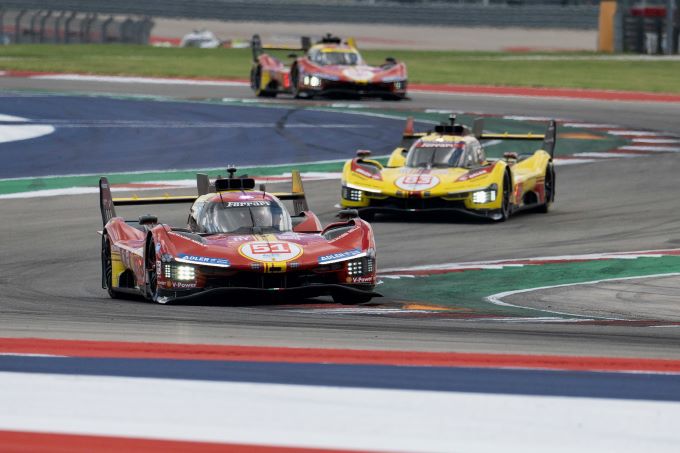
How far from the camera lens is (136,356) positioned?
8586 mm

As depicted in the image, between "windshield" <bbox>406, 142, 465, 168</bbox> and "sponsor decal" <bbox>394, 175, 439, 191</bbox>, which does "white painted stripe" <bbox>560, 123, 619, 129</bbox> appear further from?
"sponsor decal" <bbox>394, 175, 439, 191</bbox>

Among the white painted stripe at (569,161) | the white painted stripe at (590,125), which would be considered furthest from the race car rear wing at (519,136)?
the white painted stripe at (590,125)

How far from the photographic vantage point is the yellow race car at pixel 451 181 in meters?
20.3

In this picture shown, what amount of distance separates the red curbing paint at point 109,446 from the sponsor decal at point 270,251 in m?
6.73

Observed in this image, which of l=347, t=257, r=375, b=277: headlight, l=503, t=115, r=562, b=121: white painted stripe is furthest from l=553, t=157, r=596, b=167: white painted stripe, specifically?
l=347, t=257, r=375, b=277: headlight

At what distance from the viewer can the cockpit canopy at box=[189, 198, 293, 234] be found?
1411 centimetres

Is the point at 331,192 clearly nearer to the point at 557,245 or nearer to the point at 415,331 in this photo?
the point at 557,245

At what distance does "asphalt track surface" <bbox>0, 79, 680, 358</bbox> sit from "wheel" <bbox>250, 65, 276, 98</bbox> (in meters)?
4.55

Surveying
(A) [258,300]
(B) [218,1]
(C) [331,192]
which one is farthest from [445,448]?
(B) [218,1]

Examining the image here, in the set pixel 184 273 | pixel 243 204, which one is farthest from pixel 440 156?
pixel 184 273

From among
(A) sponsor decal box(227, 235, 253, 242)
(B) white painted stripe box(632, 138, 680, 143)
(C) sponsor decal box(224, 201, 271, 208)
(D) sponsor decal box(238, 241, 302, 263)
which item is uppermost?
(C) sponsor decal box(224, 201, 271, 208)

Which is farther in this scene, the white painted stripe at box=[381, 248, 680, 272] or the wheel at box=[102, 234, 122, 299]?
the white painted stripe at box=[381, 248, 680, 272]

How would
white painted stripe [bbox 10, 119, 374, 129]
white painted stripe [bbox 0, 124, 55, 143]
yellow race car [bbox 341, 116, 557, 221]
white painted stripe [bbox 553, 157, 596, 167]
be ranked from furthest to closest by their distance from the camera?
1. white painted stripe [bbox 10, 119, 374, 129]
2. white painted stripe [bbox 0, 124, 55, 143]
3. white painted stripe [bbox 553, 157, 596, 167]
4. yellow race car [bbox 341, 116, 557, 221]

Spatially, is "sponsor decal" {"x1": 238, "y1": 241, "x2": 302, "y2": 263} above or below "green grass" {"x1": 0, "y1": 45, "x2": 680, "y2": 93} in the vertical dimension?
above
